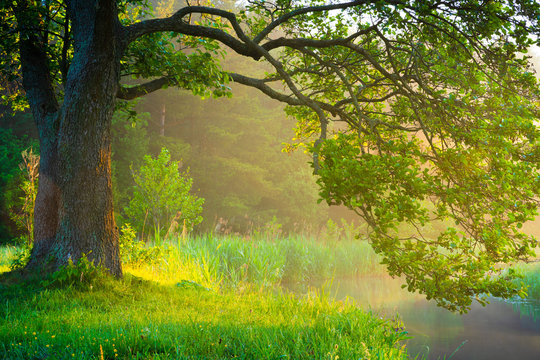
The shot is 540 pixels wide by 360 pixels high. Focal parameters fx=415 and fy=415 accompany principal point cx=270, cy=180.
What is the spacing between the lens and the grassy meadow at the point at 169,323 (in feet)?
11.8

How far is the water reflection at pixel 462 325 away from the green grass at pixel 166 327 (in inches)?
84.5

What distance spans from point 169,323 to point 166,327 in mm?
264

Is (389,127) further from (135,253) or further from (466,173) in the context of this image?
(135,253)

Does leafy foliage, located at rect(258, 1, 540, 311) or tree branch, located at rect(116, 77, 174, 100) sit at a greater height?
tree branch, located at rect(116, 77, 174, 100)

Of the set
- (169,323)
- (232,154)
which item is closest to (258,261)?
(169,323)

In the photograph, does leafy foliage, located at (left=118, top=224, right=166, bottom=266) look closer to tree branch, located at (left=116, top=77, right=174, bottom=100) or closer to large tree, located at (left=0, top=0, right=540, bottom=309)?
large tree, located at (left=0, top=0, right=540, bottom=309)

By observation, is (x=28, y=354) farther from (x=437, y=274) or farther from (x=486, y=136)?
(x=486, y=136)

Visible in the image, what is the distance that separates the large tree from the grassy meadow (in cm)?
67

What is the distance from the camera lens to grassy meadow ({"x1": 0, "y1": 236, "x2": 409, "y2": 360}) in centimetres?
360

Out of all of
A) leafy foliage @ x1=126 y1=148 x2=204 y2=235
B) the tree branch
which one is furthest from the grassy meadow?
leafy foliage @ x1=126 y1=148 x2=204 y2=235

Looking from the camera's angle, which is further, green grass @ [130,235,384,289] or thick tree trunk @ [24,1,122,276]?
green grass @ [130,235,384,289]

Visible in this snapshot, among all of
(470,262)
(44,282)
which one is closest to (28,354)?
(44,282)

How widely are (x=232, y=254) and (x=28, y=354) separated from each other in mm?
8467

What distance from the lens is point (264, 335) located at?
13.2 ft
